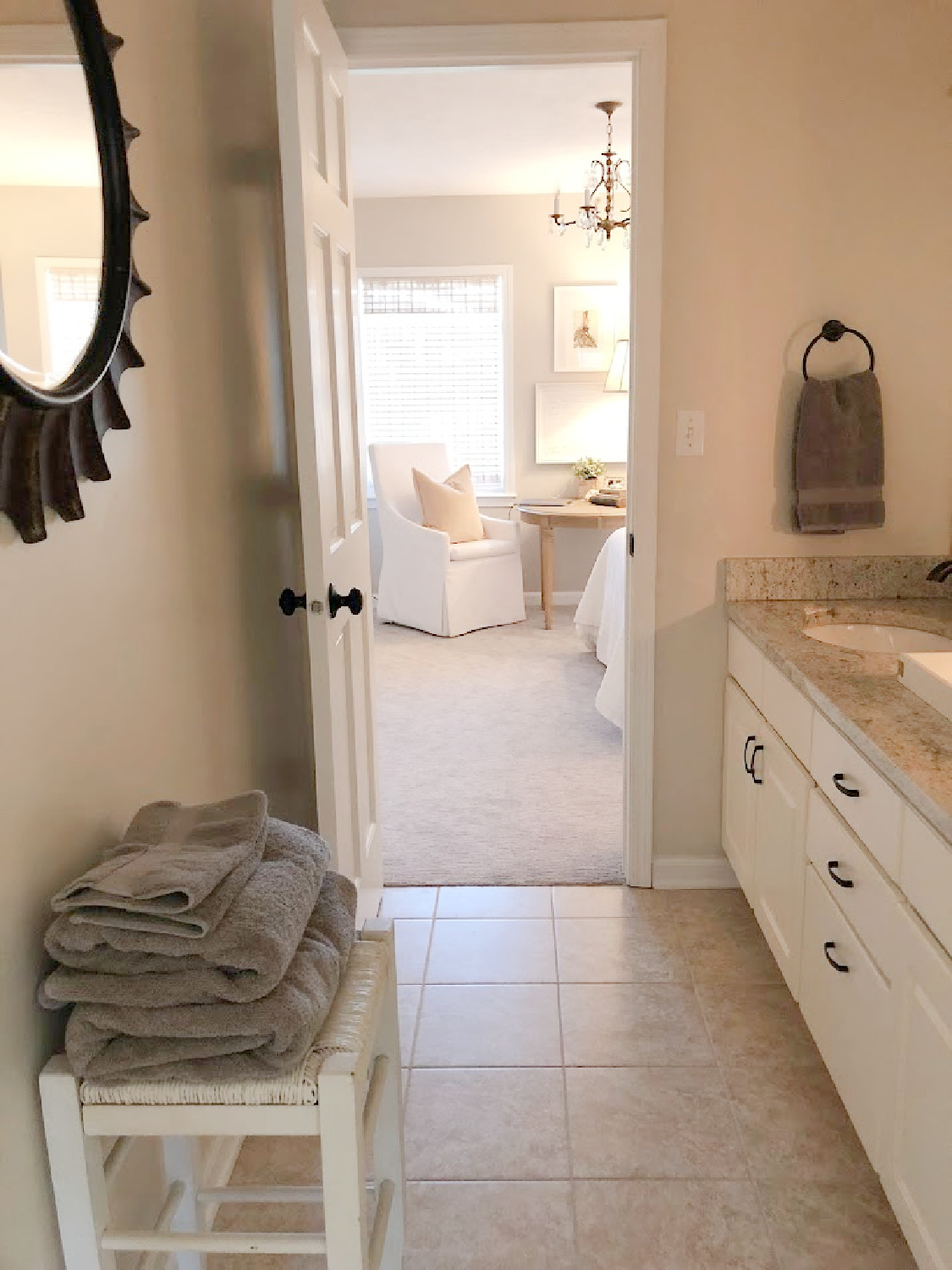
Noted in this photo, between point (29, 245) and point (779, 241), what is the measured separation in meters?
1.94

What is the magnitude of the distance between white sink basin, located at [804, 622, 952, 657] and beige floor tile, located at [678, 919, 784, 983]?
0.76m

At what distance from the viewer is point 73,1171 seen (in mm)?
1235

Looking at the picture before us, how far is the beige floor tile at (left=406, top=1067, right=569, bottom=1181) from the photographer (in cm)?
194

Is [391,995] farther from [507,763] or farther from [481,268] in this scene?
[481,268]

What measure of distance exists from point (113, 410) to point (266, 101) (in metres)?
1.24

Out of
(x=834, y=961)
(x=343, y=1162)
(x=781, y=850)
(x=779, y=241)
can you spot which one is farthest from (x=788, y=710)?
(x=343, y=1162)

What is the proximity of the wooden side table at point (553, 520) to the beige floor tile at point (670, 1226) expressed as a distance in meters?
4.04

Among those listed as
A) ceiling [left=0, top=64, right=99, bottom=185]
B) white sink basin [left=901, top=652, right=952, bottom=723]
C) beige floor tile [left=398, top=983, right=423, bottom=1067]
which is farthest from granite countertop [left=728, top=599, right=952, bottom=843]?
ceiling [left=0, top=64, right=99, bottom=185]

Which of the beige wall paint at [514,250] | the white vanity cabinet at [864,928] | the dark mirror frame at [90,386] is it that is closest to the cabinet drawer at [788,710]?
the white vanity cabinet at [864,928]

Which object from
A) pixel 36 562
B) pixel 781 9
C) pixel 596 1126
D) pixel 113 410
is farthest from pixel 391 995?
pixel 781 9

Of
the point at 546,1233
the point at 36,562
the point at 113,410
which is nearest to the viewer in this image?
the point at 36,562

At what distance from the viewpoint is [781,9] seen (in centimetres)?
252

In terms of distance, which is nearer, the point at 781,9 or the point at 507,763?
the point at 781,9

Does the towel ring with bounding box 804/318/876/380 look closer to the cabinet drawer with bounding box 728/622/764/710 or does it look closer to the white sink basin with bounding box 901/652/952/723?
the cabinet drawer with bounding box 728/622/764/710
